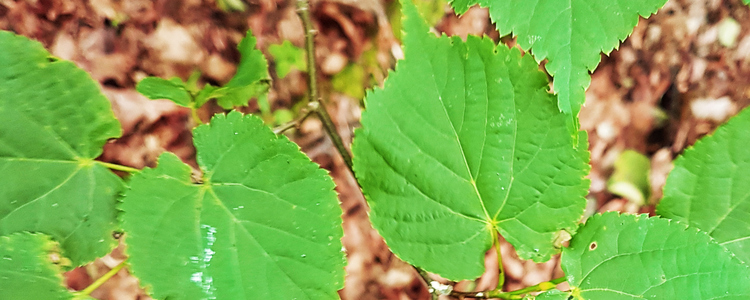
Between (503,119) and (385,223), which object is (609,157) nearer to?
(503,119)

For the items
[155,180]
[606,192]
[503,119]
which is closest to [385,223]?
[503,119]

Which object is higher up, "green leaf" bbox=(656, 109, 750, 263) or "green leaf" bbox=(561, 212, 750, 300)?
"green leaf" bbox=(656, 109, 750, 263)

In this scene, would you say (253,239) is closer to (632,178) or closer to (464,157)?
(464,157)

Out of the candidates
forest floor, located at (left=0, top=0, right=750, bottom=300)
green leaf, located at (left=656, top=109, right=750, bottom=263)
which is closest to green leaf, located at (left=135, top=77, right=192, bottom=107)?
forest floor, located at (left=0, top=0, right=750, bottom=300)

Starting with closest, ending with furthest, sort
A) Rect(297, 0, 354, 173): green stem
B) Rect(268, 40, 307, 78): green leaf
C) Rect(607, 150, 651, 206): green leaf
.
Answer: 1. Rect(297, 0, 354, 173): green stem
2. Rect(268, 40, 307, 78): green leaf
3. Rect(607, 150, 651, 206): green leaf

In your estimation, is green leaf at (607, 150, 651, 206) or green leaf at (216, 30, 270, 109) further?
green leaf at (607, 150, 651, 206)

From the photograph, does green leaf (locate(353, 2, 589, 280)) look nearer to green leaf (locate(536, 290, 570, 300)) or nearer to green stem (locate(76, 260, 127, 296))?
green leaf (locate(536, 290, 570, 300))

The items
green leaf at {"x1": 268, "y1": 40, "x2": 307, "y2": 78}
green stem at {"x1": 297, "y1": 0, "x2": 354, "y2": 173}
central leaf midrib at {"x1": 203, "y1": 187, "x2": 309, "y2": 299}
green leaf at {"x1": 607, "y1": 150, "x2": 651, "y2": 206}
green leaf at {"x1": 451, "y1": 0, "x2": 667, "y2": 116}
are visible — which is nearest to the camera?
green leaf at {"x1": 451, "y1": 0, "x2": 667, "y2": 116}

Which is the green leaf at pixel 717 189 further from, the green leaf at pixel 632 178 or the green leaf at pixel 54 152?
the green leaf at pixel 54 152
